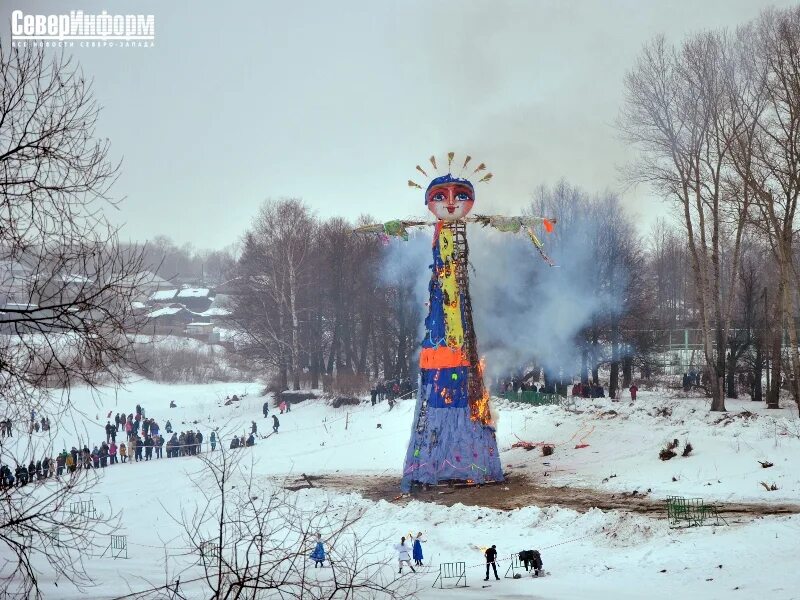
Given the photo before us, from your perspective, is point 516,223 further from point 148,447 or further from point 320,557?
point 148,447

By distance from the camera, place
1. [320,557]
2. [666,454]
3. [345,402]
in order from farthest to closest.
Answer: [345,402] → [666,454] → [320,557]

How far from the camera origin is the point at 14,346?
235 inches

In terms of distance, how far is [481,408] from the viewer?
2078 centimetres

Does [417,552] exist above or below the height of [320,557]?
below

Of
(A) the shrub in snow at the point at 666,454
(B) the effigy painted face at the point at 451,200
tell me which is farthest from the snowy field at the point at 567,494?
(B) the effigy painted face at the point at 451,200

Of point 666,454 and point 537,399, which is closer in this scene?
point 666,454

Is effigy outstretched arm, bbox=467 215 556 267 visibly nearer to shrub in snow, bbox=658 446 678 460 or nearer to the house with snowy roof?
shrub in snow, bbox=658 446 678 460

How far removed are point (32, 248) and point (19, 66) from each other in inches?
54.0

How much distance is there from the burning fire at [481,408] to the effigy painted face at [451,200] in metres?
4.44

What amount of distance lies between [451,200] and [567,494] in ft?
29.5

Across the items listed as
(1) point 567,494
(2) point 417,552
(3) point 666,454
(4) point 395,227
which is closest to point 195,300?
(4) point 395,227

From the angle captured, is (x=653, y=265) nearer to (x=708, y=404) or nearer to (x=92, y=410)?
(x=708, y=404)

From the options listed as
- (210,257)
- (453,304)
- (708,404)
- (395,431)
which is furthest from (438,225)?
(210,257)

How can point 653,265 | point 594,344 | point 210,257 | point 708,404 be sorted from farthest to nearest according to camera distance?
point 210,257 → point 653,265 → point 594,344 → point 708,404
